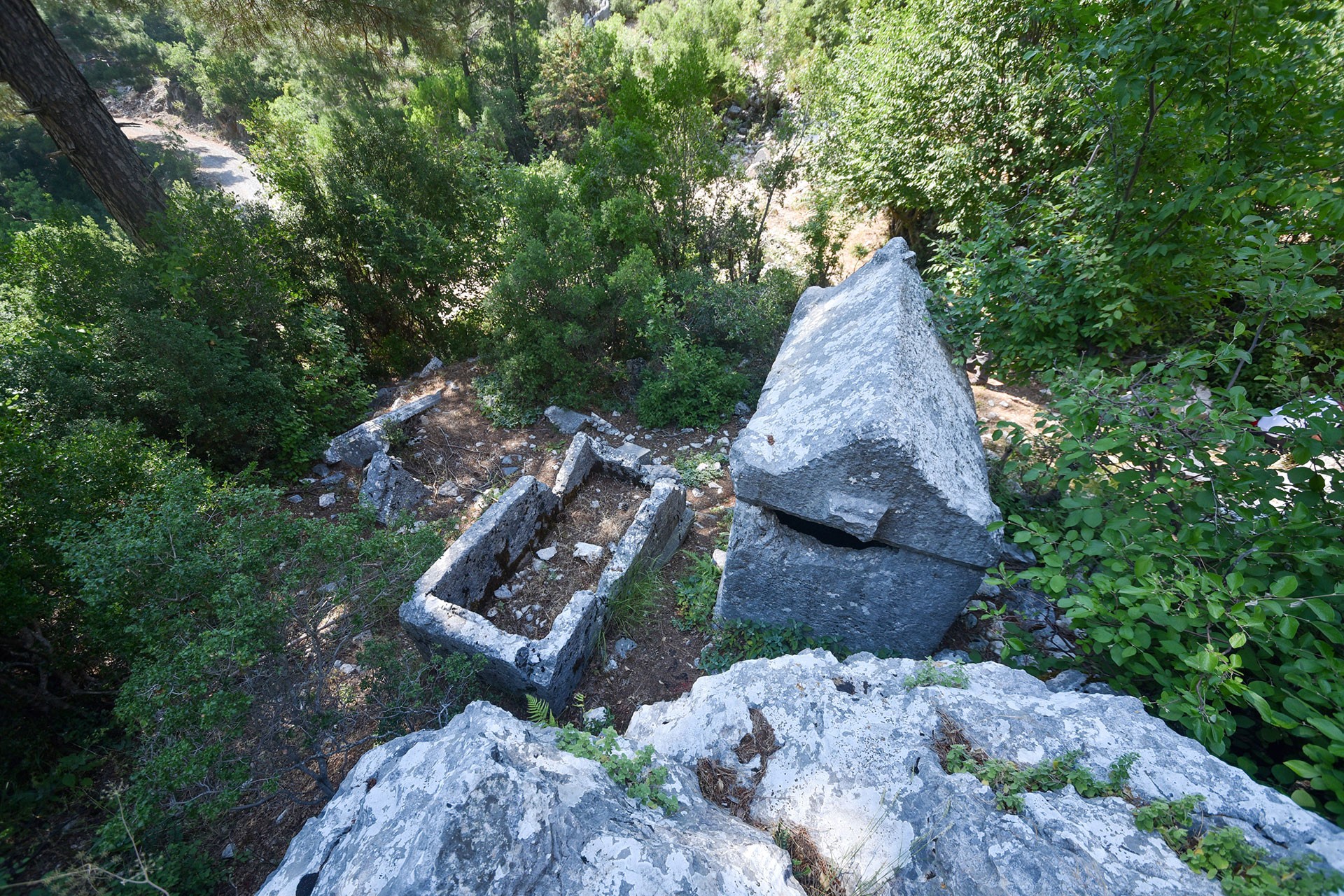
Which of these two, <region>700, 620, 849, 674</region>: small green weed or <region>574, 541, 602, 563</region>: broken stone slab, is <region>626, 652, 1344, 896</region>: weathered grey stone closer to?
<region>700, 620, 849, 674</region>: small green weed

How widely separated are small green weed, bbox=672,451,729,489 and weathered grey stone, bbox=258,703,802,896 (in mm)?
3141

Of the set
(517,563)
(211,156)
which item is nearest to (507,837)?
(517,563)

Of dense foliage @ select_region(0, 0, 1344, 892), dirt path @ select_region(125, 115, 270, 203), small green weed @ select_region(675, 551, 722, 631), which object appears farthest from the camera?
dirt path @ select_region(125, 115, 270, 203)

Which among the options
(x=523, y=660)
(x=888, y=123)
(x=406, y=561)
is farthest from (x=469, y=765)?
(x=888, y=123)

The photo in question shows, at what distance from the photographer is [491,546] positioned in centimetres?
357

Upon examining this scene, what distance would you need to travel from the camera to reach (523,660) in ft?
9.09

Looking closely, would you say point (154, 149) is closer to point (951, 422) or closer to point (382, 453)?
point (382, 453)

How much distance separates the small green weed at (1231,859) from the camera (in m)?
1.17

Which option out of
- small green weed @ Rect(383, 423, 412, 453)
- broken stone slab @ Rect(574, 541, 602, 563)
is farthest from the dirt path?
broken stone slab @ Rect(574, 541, 602, 563)

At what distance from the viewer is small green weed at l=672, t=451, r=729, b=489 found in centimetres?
473

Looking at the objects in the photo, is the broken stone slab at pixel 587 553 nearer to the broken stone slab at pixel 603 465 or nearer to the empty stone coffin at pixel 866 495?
the broken stone slab at pixel 603 465

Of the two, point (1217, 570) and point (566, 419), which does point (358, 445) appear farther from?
point (1217, 570)

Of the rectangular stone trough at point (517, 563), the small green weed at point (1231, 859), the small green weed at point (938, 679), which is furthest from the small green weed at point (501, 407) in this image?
the small green weed at point (1231, 859)

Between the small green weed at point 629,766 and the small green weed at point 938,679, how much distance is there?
1.06 metres
